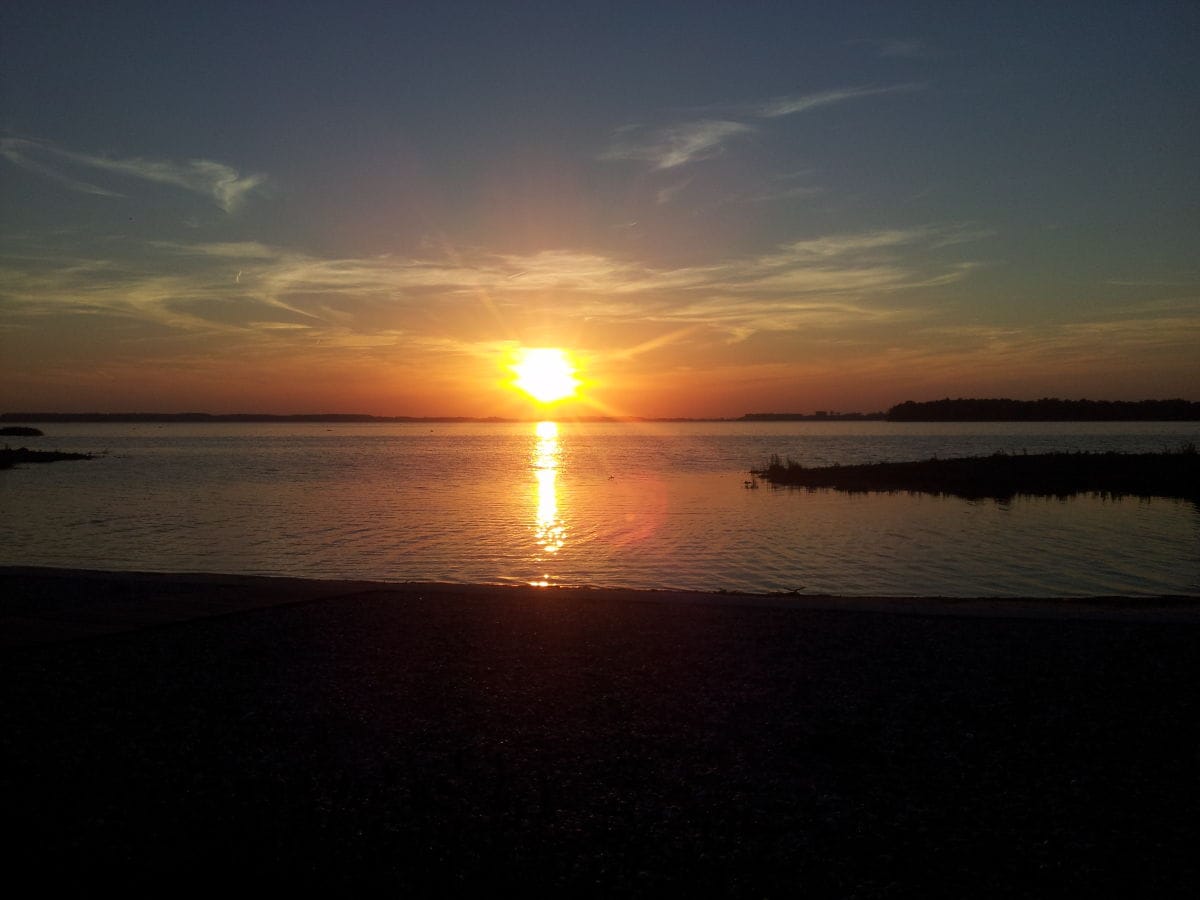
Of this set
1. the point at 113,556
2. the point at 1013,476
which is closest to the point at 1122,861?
the point at 113,556

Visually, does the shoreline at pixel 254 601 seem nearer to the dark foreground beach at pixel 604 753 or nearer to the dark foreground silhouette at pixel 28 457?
the dark foreground beach at pixel 604 753

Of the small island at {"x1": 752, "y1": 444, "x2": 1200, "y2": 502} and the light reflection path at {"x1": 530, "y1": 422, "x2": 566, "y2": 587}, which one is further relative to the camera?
the small island at {"x1": 752, "y1": 444, "x2": 1200, "y2": 502}

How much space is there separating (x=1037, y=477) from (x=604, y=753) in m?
49.3

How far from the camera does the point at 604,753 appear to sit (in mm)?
7730

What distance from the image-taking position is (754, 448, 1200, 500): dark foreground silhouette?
47.3 metres

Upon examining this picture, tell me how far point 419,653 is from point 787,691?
4725mm

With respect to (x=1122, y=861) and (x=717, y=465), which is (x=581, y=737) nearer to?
(x=1122, y=861)

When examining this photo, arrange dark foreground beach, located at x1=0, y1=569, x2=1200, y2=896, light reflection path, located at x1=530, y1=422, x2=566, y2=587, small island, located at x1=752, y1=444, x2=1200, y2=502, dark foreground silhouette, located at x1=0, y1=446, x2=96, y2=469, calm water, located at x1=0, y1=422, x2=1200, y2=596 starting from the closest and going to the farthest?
dark foreground beach, located at x1=0, y1=569, x2=1200, y2=896 → calm water, located at x1=0, y1=422, x2=1200, y2=596 → light reflection path, located at x1=530, y1=422, x2=566, y2=587 → small island, located at x1=752, y1=444, x2=1200, y2=502 → dark foreground silhouette, located at x1=0, y1=446, x2=96, y2=469

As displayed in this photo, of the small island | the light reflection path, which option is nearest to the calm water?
the light reflection path

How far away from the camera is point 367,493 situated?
55500 millimetres

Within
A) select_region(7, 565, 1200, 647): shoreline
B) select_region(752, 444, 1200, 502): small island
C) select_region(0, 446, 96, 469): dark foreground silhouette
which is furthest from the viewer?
select_region(0, 446, 96, 469): dark foreground silhouette

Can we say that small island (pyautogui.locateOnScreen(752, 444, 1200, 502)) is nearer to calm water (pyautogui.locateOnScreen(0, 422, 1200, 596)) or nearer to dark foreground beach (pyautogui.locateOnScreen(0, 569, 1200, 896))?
calm water (pyautogui.locateOnScreen(0, 422, 1200, 596))

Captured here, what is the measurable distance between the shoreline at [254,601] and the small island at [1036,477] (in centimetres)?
3425

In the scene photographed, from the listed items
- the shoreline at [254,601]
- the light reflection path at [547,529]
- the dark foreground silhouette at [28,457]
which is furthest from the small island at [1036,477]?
the dark foreground silhouette at [28,457]
